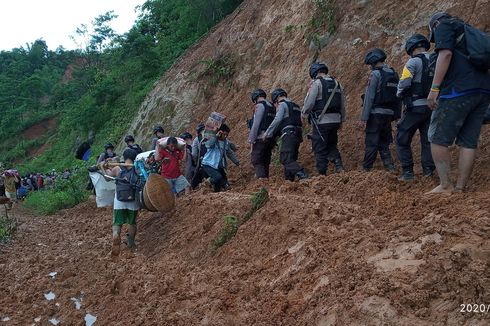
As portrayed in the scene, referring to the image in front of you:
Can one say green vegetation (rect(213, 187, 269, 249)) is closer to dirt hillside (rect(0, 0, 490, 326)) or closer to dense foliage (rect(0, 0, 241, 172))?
dirt hillside (rect(0, 0, 490, 326))

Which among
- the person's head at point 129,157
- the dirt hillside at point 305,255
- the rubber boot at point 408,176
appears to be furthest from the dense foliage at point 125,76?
the rubber boot at point 408,176

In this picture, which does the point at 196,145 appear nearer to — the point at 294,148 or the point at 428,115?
the point at 294,148

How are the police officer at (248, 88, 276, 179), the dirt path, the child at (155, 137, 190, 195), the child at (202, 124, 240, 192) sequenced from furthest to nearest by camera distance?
the child at (202, 124, 240, 192)
the police officer at (248, 88, 276, 179)
the child at (155, 137, 190, 195)
the dirt path

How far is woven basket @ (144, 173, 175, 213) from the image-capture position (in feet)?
23.9

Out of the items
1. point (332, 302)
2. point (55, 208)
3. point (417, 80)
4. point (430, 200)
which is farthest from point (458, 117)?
point (55, 208)

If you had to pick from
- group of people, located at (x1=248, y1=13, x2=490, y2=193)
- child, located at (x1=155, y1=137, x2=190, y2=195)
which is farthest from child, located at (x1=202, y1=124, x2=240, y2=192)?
group of people, located at (x1=248, y1=13, x2=490, y2=193)

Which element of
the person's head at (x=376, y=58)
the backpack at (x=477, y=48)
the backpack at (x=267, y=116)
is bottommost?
the backpack at (x=267, y=116)

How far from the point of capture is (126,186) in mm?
7391

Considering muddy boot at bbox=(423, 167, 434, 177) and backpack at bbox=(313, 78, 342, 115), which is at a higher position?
Answer: backpack at bbox=(313, 78, 342, 115)

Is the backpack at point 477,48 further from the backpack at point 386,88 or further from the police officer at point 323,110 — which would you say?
the police officer at point 323,110

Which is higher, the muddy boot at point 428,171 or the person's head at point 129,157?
the person's head at point 129,157

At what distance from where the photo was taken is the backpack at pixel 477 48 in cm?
439

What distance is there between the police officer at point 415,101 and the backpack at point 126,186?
3814 millimetres

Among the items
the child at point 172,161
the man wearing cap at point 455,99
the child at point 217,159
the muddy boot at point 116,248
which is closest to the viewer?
the man wearing cap at point 455,99
